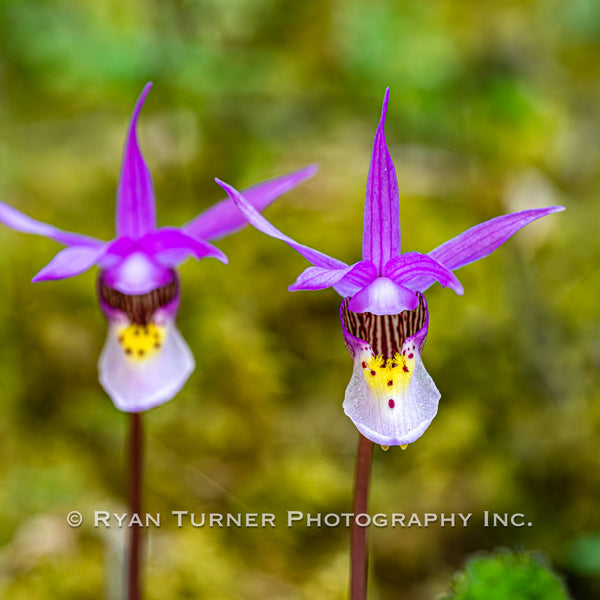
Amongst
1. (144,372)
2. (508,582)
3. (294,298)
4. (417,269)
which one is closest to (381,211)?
(417,269)

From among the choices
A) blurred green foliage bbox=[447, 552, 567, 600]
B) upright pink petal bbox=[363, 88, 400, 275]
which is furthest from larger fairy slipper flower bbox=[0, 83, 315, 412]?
blurred green foliage bbox=[447, 552, 567, 600]

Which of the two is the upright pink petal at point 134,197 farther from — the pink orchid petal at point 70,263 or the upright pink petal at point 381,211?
the upright pink petal at point 381,211

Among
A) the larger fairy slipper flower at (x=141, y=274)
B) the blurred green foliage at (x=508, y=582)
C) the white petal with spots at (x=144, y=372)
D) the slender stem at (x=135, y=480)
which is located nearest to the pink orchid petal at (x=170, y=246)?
the larger fairy slipper flower at (x=141, y=274)

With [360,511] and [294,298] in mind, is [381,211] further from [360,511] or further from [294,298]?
[294,298]

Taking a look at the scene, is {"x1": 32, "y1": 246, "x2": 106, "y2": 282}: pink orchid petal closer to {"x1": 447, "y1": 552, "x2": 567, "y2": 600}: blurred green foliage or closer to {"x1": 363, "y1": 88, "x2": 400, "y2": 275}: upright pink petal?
{"x1": 363, "y1": 88, "x2": 400, "y2": 275}: upright pink petal

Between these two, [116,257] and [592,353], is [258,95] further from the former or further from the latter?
[116,257]

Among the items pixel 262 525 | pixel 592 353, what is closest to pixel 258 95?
pixel 592 353
